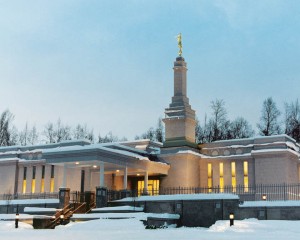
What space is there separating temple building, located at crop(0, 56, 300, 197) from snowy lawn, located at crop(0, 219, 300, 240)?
45.1ft

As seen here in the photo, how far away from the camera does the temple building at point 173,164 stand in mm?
49656

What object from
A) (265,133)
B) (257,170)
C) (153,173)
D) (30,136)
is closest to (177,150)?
(153,173)

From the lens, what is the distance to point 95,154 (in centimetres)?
4275

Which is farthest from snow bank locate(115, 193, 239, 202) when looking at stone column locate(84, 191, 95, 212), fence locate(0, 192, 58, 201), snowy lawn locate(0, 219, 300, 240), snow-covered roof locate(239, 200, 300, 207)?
fence locate(0, 192, 58, 201)

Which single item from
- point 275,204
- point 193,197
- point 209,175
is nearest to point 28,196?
point 209,175

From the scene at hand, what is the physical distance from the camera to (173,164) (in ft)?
176

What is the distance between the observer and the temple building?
49656mm

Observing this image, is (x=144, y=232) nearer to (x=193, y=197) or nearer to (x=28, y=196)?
(x=193, y=197)

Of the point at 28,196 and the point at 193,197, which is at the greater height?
the point at 28,196

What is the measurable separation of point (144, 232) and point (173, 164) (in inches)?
1046

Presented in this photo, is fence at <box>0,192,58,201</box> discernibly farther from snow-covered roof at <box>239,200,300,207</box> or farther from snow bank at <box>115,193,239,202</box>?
snow-covered roof at <box>239,200,300,207</box>

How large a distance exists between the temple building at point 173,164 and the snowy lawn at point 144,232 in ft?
45.1

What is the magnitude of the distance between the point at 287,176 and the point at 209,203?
55.8 ft

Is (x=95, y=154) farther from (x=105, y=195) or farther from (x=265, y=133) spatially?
(x=265, y=133)
